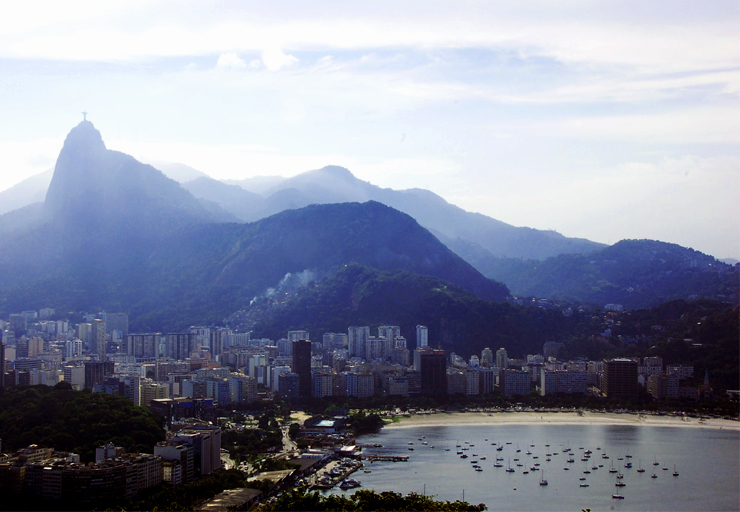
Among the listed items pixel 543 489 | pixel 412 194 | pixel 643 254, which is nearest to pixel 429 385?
pixel 543 489

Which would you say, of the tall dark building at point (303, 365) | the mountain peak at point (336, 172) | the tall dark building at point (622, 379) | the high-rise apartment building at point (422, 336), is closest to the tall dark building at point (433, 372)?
the tall dark building at point (303, 365)

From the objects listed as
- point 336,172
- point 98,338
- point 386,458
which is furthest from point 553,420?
point 336,172

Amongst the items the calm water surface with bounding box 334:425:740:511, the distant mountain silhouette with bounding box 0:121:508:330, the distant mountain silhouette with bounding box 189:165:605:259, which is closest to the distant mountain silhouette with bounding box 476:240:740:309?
the distant mountain silhouette with bounding box 0:121:508:330

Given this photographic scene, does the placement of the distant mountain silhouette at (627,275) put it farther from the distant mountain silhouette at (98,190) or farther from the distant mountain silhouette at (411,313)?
the distant mountain silhouette at (98,190)

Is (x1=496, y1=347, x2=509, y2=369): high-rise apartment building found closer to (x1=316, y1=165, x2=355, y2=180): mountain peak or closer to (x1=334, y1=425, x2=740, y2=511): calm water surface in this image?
(x1=334, y1=425, x2=740, y2=511): calm water surface

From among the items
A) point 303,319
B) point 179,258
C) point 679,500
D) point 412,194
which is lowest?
point 679,500

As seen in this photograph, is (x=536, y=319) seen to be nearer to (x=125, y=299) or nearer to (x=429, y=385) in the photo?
(x=429, y=385)
